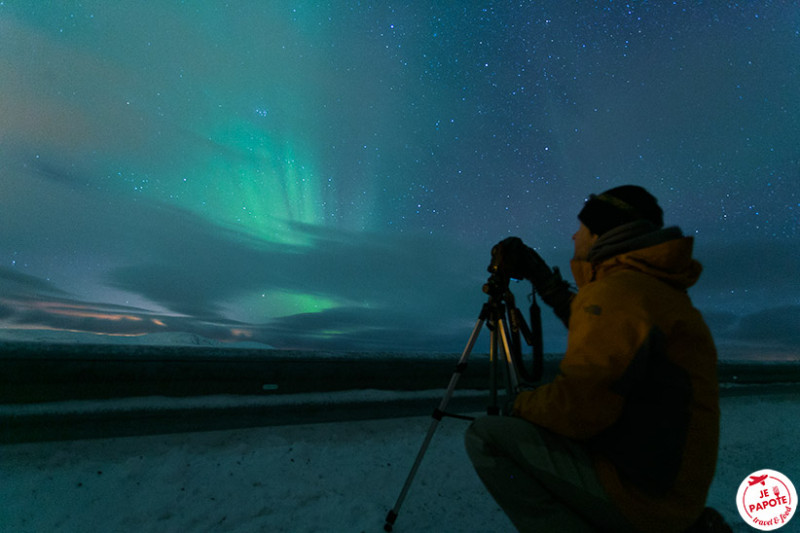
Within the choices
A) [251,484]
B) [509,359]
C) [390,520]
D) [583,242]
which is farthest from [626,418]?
[251,484]

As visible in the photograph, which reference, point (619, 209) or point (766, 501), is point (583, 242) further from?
point (766, 501)

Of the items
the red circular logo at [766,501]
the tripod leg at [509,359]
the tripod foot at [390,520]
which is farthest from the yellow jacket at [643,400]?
the red circular logo at [766,501]

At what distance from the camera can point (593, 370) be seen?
1206mm

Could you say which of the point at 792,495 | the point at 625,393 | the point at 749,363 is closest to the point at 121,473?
the point at 625,393

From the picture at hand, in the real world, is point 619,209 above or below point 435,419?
above

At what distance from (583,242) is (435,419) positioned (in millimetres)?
1332

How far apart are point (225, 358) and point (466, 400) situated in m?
2.17

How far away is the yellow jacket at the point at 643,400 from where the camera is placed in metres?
1.20

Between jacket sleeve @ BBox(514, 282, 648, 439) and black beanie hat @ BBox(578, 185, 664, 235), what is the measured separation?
47cm

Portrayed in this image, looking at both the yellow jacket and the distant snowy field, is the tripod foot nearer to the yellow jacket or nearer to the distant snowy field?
the distant snowy field

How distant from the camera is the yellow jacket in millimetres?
1199

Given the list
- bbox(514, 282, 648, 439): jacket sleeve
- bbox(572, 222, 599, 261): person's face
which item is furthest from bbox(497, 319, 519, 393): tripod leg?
bbox(514, 282, 648, 439): jacket sleeve

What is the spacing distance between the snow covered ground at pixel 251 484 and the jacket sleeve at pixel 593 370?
4.64ft

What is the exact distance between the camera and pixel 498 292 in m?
2.40
